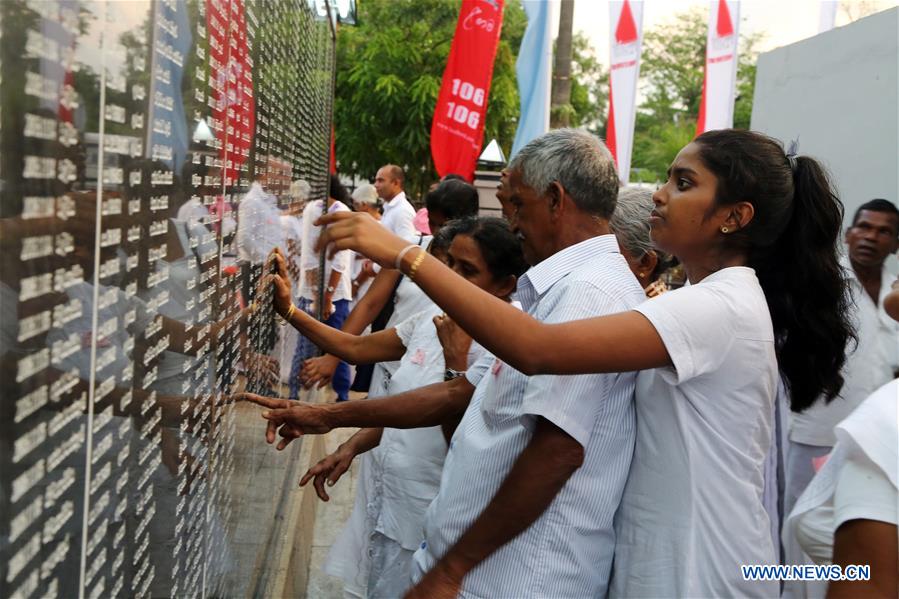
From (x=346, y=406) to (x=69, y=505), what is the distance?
1.61 meters

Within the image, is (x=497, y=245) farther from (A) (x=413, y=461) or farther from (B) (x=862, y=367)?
(B) (x=862, y=367)

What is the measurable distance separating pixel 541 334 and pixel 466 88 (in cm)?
681

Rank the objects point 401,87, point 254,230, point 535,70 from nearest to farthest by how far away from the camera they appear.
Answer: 1. point 254,230
2. point 535,70
3. point 401,87

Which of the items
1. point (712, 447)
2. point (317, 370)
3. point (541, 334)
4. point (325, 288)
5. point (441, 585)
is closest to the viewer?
point (541, 334)

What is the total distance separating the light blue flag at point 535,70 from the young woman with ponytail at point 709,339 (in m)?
6.69

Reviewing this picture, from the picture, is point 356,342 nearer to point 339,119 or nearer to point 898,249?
point 898,249

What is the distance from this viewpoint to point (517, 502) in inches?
70.7

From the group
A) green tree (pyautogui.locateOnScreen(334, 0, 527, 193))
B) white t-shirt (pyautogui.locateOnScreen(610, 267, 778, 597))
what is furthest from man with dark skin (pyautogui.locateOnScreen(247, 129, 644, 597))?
green tree (pyautogui.locateOnScreen(334, 0, 527, 193))

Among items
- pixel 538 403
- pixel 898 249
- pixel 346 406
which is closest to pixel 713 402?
pixel 538 403

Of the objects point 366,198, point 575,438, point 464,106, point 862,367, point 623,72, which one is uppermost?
point 623,72

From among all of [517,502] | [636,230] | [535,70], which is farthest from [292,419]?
[535,70]

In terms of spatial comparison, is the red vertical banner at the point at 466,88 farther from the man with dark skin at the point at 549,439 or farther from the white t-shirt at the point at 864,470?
the white t-shirt at the point at 864,470

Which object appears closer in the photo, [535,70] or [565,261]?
[565,261]

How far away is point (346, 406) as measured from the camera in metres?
2.50
